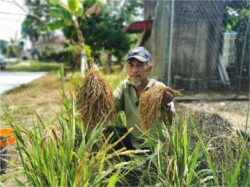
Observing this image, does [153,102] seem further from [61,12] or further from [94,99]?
[61,12]

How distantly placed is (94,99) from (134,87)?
1.65ft

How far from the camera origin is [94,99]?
8.56 feet

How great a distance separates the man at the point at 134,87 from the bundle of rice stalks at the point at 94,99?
262mm

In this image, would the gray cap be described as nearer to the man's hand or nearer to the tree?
the man's hand

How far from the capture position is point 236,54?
8.51m

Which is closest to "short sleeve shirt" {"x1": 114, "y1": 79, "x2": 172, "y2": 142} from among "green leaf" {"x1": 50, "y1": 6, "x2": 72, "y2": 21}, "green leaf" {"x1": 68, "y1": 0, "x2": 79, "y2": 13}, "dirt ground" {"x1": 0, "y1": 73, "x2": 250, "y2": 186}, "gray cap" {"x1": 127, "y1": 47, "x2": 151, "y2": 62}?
"gray cap" {"x1": 127, "y1": 47, "x2": 151, "y2": 62}

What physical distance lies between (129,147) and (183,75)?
468cm

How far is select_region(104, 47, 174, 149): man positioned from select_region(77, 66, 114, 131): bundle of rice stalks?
26 centimetres

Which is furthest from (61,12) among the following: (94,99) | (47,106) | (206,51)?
(94,99)

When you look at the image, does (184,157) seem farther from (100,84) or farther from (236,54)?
(236,54)

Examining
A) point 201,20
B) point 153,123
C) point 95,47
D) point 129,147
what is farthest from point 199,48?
point 95,47

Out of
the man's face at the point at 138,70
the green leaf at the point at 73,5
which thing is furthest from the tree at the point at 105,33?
the man's face at the point at 138,70

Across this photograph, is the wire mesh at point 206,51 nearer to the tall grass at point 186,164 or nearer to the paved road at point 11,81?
the tall grass at point 186,164

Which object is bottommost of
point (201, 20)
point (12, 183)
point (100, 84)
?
point (12, 183)
